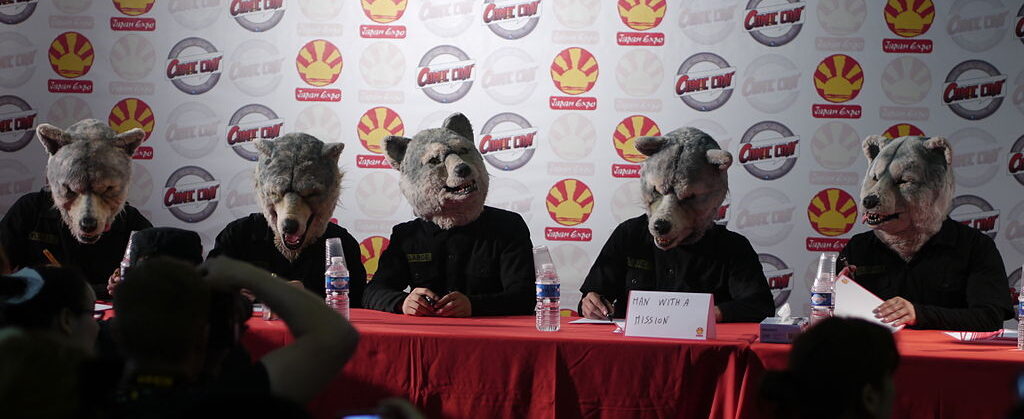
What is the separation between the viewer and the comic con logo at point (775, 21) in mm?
5043

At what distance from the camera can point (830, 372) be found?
1612 millimetres

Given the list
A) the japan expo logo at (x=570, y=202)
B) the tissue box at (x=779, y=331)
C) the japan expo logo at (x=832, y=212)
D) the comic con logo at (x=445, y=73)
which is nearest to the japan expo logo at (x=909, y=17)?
the japan expo logo at (x=832, y=212)

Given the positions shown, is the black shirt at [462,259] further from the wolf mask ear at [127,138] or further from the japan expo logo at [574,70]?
the japan expo logo at [574,70]

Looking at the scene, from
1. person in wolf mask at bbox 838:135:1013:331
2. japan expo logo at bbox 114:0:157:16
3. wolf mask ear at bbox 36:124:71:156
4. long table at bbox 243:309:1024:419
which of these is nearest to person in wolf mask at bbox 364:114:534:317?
long table at bbox 243:309:1024:419

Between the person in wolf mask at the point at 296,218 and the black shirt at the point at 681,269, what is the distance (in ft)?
3.27

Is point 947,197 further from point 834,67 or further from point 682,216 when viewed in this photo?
point 834,67

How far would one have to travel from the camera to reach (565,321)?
3455 millimetres

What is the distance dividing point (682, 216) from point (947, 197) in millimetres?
980

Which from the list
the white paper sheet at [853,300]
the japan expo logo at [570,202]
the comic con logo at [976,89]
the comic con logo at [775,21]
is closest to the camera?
the white paper sheet at [853,300]

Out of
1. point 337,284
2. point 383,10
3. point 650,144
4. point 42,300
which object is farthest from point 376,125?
point 42,300

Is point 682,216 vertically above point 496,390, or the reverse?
point 682,216

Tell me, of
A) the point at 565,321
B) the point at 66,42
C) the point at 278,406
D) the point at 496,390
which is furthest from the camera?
the point at 66,42

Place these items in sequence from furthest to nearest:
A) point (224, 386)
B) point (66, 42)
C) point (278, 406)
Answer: point (66, 42)
point (224, 386)
point (278, 406)

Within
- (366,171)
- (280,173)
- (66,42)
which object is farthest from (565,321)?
(66,42)
